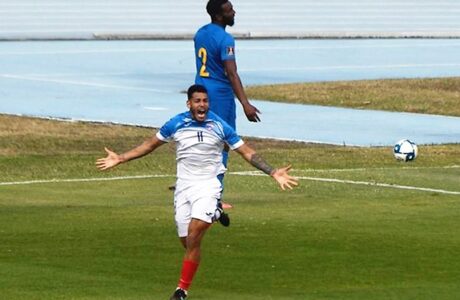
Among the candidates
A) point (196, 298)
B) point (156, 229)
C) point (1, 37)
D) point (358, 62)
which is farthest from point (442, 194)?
point (1, 37)

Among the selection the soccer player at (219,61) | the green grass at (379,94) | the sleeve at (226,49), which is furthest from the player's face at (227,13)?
the green grass at (379,94)

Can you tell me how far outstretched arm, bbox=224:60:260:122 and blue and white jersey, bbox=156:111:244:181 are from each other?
11.3ft

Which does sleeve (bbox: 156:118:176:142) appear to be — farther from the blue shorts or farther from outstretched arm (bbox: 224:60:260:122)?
the blue shorts

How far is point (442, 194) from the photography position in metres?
17.3

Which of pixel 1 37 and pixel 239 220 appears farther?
pixel 1 37

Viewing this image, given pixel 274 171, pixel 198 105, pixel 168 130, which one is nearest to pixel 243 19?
pixel 168 130

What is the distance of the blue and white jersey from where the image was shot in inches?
454

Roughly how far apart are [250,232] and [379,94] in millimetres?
16547

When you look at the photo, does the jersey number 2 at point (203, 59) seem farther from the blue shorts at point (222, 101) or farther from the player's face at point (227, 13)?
the player's face at point (227, 13)

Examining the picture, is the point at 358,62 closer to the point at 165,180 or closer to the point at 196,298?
the point at 165,180

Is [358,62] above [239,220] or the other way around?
above

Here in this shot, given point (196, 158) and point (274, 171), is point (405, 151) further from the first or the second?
point (274, 171)

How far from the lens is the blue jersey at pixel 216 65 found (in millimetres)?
15406

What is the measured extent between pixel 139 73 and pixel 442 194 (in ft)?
62.5
